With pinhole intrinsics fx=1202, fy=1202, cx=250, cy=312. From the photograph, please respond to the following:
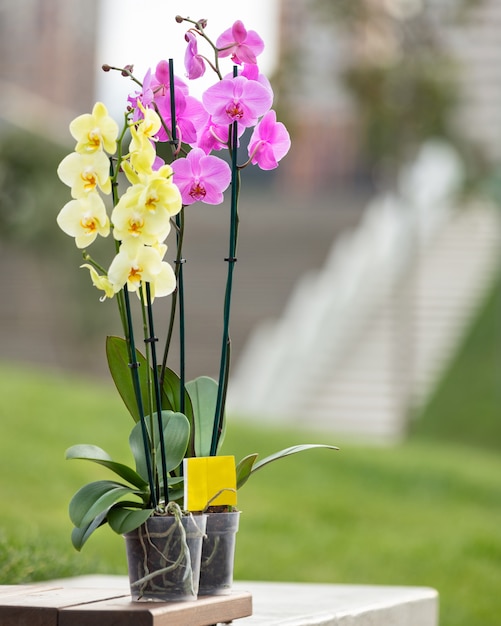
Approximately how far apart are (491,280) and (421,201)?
205 centimetres

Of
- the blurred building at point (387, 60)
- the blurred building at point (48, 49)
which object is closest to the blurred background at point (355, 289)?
the blurred building at point (387, 60)

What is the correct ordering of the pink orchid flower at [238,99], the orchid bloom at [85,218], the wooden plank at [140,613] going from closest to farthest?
the wooden plank at [140,613]
the orchid bloom at [85,218]
the pink orchid flower at [238,99]

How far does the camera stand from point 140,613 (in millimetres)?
1690

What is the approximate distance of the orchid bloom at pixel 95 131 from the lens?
1.81m

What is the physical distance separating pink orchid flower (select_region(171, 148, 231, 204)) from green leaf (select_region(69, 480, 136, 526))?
1.56ft

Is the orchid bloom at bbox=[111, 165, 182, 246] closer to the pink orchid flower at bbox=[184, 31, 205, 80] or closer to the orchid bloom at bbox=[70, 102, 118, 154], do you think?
the orchid bloom at bbox=[70, 102, 118, 154]

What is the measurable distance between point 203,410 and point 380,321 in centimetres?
1096

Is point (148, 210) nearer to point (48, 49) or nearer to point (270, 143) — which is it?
point (270, 143)

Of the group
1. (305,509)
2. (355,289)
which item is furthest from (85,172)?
(355,289)

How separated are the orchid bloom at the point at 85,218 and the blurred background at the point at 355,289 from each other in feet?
14.4

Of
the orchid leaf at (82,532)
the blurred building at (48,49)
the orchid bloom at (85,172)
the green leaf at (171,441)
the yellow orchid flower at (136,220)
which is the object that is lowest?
the orchid leaf at (82,532)

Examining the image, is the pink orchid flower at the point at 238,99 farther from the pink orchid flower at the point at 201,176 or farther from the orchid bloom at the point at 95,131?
the orchid bloom at the point at 95,131

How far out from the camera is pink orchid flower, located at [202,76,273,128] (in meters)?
1.91

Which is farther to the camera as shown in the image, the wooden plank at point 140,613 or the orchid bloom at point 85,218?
the orchid bloom at point 85,218
